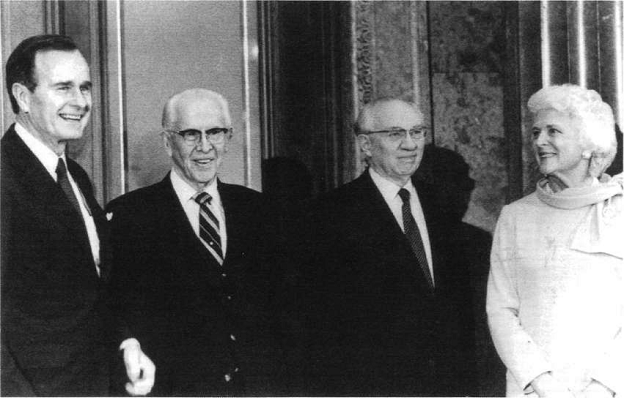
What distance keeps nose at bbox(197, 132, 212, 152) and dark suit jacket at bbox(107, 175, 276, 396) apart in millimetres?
164

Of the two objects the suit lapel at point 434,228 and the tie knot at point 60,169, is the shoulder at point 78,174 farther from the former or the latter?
the suit lapel at point 434,228

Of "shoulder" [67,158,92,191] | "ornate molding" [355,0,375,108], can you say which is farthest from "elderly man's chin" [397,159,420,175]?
"shoulder" [67,158,92,191]

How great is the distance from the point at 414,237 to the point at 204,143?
73 centimetres

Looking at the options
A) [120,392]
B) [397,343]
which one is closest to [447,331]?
[397,343]

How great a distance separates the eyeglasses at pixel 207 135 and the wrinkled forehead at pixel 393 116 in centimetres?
50

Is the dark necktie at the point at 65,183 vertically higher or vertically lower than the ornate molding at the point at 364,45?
lower

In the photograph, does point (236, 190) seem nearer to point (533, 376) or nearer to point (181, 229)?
point (181, 229)

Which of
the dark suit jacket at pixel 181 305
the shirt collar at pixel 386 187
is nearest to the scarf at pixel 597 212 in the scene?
the shirt collar at pixel 386 187

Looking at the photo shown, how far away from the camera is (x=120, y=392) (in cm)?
322

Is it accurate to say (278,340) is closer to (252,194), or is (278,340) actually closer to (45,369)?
(252,194)

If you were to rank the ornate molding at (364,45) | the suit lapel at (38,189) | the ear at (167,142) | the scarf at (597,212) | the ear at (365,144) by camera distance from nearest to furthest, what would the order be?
the suit lapel at (38,189)
the scarf at (597,212)
the ear at (167,142)
the ear at (365,144)
the ornate molding at (364,45)

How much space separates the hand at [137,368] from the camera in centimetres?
313

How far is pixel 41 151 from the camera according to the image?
307 cm

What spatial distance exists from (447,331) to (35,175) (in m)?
1.36
